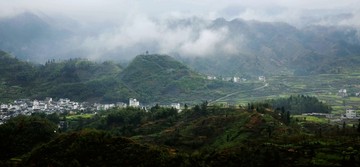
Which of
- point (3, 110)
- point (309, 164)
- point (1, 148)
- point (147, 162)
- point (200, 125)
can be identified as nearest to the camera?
point (309, 164)

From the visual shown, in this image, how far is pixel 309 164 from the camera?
60344mm

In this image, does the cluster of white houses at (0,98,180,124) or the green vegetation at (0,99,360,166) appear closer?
the green vegetation at (0,99,360,166)

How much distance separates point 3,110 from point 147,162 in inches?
4640

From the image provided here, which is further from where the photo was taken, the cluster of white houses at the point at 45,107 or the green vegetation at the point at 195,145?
the cluster of white houses at the point at 45,107

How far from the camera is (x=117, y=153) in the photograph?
7094cm

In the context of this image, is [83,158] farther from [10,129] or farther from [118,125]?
[118,125]

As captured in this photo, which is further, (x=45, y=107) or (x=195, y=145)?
(x=45, y=107)

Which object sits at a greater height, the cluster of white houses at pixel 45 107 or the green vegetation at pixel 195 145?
the cluster of white houses at pixel 45 107

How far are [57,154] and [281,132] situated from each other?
4064 centimetres

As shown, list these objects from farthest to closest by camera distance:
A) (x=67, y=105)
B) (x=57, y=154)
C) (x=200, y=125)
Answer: (x=67, y=105), (x=200, y=125), (x=57, y=154)

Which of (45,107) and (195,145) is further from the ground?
(45,107)

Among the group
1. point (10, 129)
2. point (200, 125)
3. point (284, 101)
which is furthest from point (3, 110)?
point (284, 101)

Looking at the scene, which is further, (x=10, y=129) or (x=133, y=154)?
(x=10, y=129)

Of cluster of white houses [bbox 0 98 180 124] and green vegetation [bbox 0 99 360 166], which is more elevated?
cluster of white houses [bbox 0 98 180 124]
